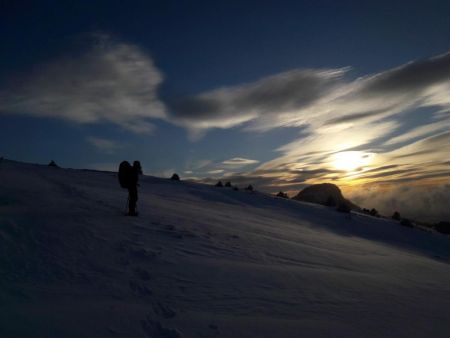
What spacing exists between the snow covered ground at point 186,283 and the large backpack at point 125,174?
930 mm

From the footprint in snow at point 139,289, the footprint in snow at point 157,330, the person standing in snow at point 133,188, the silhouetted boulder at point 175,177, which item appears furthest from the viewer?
the silhouetted boulder at point 175,177

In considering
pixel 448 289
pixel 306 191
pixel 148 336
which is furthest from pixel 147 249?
pixel 306 191

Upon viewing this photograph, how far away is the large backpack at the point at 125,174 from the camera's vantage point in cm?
1116

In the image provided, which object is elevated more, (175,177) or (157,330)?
(175,177)

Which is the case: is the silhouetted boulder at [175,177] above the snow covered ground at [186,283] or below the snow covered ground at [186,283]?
above

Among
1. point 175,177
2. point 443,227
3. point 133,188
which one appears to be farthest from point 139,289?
point 443,227

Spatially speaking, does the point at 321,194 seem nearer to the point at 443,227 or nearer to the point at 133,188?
the point at 443,227

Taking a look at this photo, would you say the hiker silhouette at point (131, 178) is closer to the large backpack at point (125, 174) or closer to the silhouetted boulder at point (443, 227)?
the large backpack at point (125, 174)

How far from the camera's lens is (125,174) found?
1120 centimetres

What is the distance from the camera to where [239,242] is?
A: 933cm

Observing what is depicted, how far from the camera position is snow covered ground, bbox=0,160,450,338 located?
14.5 ft

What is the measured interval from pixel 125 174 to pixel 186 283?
6065 mm

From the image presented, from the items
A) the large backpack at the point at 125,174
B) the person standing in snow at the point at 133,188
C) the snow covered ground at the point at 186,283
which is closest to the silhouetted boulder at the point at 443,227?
the snow covered ground at the point at 186,283

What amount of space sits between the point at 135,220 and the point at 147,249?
9.55 feet
